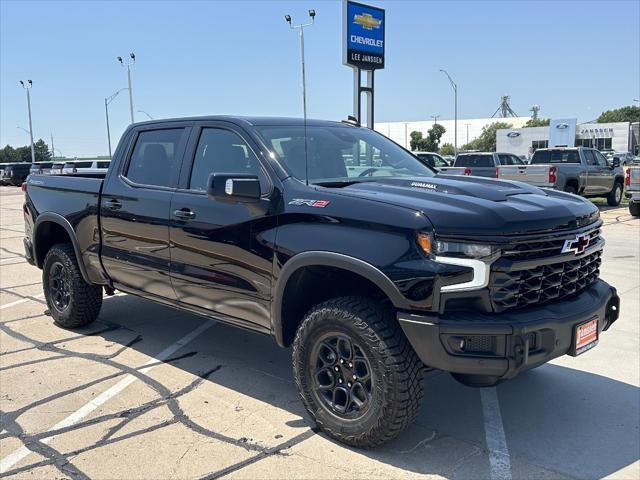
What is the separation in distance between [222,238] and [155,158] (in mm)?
1316

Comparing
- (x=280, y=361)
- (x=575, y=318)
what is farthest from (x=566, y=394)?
(x=280, y=361)

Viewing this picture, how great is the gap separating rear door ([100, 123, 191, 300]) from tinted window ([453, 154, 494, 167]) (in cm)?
1835

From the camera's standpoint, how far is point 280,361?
5094 millimetres

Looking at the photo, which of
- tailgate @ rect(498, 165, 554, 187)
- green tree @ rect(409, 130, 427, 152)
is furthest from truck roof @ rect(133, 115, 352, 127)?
green tree @ rect(409, 130, 427, 152)

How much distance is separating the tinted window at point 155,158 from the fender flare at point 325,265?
150 cm

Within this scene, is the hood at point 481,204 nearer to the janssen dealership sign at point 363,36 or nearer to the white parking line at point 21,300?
the white parking line at point 21,300

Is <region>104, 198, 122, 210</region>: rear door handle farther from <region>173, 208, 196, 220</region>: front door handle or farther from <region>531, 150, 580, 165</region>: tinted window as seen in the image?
<region>531, 150, 580, 165</region>: tinted window

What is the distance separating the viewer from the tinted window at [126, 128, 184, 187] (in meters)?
4.81

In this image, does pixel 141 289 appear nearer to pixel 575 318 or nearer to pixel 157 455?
pixel 157 455

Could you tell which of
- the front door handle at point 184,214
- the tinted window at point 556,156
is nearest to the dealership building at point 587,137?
the tinted window at point 556,156

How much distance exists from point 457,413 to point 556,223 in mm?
1459

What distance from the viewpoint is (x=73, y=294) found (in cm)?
581

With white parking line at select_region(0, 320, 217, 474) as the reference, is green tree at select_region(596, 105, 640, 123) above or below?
above

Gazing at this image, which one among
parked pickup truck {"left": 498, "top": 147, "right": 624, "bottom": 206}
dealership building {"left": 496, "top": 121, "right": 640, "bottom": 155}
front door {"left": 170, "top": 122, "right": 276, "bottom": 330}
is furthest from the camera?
dealership building {"left": 496, "top": 121, "right": 640, "bottom": 155}
